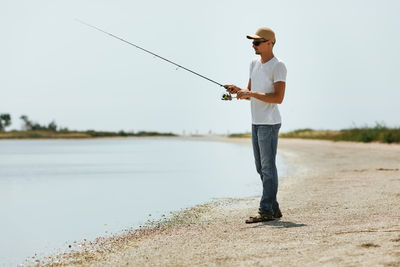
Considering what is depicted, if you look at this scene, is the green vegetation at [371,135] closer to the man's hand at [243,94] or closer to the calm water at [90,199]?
the calm water at [90,199]

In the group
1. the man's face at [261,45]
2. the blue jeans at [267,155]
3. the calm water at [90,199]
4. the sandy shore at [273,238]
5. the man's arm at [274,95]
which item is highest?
the man's face at [261,45]

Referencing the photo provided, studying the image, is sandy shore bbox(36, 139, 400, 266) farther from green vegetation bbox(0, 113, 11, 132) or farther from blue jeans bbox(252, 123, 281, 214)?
green vegetation bbox(0, 113, 11, 132)

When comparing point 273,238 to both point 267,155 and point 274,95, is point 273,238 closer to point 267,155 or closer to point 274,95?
point 267,155

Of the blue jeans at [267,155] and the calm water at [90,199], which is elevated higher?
the blue jeans at [267,155]

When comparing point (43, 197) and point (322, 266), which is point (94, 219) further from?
point (322, 266)

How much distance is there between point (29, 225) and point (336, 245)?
4.39 meters

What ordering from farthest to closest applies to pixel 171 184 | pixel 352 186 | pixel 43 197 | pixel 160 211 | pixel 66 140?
1. pixel 66 140
2. pixel 171 184
3. pixel 43 197
4. pixel 352 186
5. pixel 160 211

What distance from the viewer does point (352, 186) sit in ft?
26.0

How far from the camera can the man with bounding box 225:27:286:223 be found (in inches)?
190

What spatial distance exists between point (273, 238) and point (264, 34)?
2.20m

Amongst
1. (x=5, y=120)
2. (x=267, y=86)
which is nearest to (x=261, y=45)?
(x=267, y=86)

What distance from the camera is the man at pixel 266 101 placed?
15.8 feet

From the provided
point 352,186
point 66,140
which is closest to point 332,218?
point 352,186

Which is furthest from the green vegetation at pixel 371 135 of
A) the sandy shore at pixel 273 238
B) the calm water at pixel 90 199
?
the sandy shore at pixel 273 238
